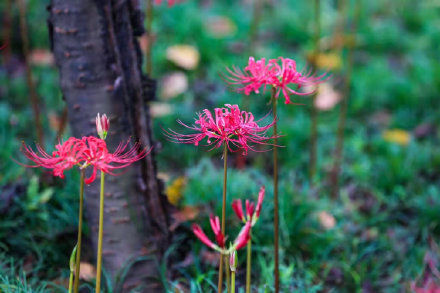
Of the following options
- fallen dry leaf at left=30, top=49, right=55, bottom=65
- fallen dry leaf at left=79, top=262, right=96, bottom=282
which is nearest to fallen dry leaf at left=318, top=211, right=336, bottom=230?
fallen dry leaf at left=79, top=262, right=96, bottom=282

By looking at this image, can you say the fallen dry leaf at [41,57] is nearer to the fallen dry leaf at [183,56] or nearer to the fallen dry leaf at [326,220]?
the fallen dry leaf at [183,56]

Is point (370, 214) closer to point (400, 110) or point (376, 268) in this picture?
point (376, 268)

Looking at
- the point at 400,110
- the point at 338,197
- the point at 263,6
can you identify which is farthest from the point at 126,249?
the point at 263,6

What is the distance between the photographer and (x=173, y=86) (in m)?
3.91

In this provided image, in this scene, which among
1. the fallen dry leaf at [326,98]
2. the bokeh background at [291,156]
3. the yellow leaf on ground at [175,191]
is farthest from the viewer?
the fallen dry leaf at [326,98]

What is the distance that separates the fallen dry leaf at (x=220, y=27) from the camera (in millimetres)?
4689

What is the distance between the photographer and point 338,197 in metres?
3.12

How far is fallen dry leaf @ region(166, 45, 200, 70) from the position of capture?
4.16 m

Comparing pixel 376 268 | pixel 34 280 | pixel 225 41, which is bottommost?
pixel 376 268

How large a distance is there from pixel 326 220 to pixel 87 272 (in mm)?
1334

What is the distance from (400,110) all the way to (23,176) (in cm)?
289

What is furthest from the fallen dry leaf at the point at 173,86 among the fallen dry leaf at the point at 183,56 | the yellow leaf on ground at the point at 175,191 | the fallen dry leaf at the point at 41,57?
the yellow leaf on ground at the point at 175,191

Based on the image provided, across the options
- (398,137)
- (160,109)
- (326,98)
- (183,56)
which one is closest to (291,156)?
(326,98)

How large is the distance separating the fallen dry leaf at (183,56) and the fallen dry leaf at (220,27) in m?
0.51
